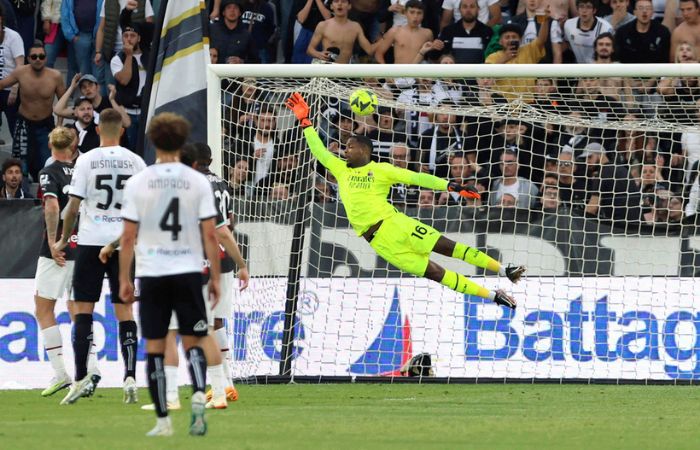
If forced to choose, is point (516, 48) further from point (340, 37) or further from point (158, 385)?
point (158, 385)

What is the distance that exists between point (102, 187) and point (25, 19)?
911cm

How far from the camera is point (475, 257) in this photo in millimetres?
13461

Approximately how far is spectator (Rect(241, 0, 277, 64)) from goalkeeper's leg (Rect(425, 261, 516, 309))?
5821 mm

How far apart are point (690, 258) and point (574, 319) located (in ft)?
4.44

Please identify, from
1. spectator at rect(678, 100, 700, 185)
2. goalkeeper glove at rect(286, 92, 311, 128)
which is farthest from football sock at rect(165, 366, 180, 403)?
spectator at rect(678, 100, 700, 185)

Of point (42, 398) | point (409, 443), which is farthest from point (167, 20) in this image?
point (409, 443)

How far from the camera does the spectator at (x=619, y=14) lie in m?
17.4

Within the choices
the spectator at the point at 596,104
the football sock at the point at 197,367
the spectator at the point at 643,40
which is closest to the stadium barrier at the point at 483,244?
the spectator at the point at 596,104

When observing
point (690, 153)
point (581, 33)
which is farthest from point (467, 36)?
point (690, 153)

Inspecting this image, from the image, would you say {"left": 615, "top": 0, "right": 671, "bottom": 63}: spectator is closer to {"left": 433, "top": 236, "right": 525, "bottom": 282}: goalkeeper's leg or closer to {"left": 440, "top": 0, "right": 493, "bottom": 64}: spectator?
{"left": 440, "top": 0, "right": 493, "bottom": 64}: spectator

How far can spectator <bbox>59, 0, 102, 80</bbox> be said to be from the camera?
18.4 meters

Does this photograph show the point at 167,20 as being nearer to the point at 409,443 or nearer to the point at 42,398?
the point at 42,398

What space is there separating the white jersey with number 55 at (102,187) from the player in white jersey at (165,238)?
9.45ft

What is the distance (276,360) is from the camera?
14.3m
